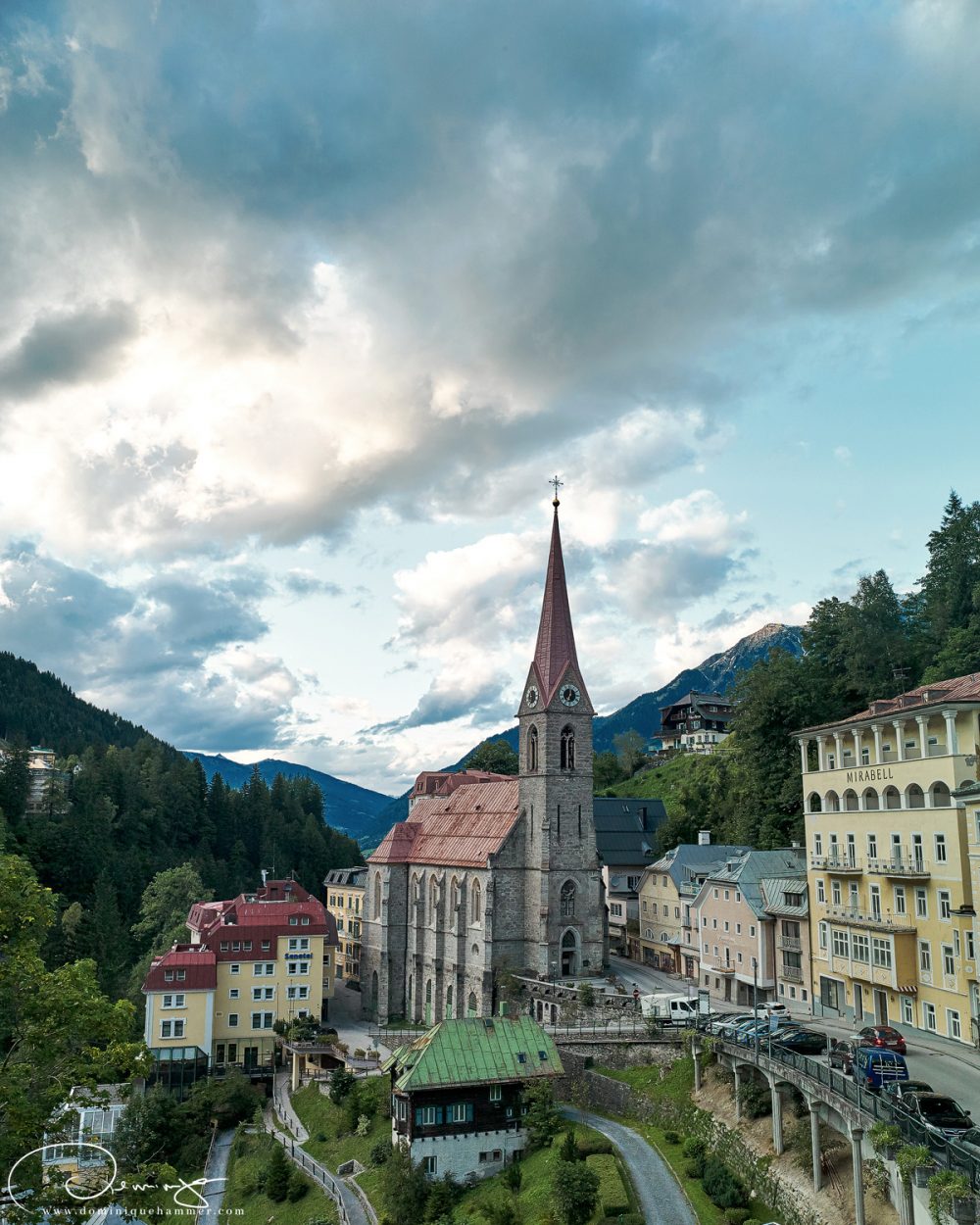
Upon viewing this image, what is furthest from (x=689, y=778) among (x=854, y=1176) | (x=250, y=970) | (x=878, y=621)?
(x=854, y=1176)

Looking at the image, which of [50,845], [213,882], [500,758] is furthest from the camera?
[500,758]

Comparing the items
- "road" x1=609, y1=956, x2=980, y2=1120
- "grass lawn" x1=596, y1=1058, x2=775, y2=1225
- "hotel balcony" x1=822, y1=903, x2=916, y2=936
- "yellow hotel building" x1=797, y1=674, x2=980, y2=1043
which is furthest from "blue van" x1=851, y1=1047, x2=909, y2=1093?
"hotel balcony" x1=822, y1=903, x2=916, y2=936

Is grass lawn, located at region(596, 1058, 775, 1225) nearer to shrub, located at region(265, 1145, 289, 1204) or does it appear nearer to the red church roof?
shrub, located at region(265, 1145, 289, 1204)

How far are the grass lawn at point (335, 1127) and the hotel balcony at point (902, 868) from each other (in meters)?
23.8

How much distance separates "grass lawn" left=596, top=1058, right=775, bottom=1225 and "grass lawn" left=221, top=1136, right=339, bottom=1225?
12797 millimetres

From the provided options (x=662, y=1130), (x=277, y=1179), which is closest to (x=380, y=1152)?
(x=277, y=1179)

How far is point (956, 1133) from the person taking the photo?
78.6ft

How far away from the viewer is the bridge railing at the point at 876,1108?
21.5 metres

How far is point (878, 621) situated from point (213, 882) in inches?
2984

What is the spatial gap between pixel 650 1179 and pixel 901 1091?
1117 centimetres

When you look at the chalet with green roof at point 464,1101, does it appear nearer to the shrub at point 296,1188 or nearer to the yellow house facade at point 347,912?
the shrub at point 296,1188

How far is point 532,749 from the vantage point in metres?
67.5

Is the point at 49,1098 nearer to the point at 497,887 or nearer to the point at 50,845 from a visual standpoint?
the point at 497,887

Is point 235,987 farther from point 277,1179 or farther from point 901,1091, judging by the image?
point 901,1091
